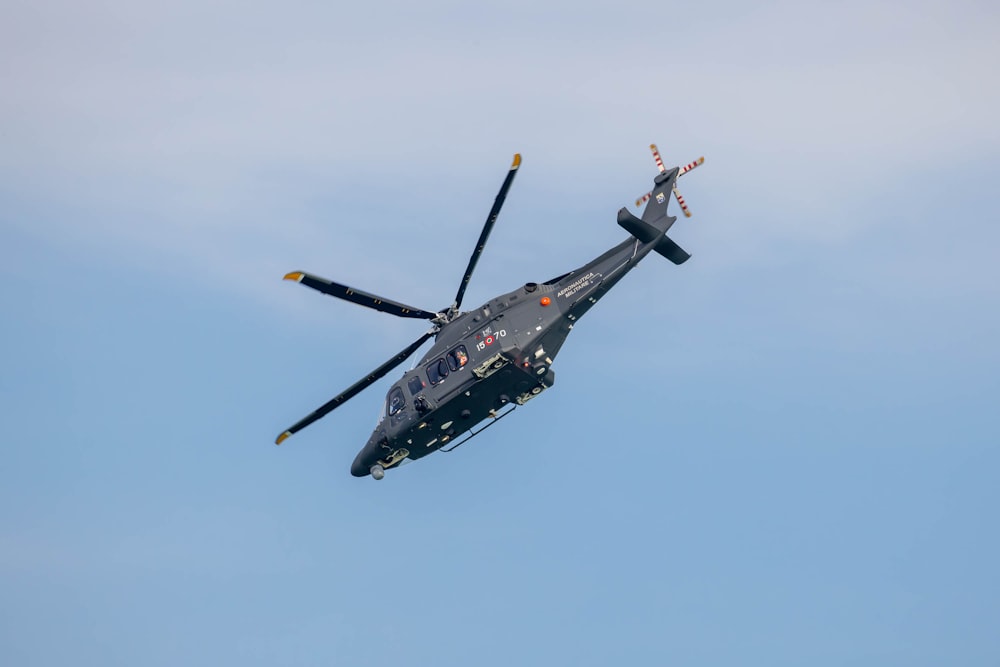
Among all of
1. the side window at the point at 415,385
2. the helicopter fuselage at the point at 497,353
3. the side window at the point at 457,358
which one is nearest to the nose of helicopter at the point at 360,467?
the helicopter fuselage at the point at 497,353

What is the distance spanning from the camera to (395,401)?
62344mm

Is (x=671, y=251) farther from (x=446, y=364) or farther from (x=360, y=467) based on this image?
(x=360, y=467)

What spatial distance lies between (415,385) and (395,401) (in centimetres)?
156

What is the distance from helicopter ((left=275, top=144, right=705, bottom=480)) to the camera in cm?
5934

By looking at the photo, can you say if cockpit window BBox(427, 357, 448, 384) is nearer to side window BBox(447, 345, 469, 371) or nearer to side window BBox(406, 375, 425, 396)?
side window BBox(447, 345, 469, 371)

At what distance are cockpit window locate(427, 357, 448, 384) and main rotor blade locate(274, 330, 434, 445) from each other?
2.00 m

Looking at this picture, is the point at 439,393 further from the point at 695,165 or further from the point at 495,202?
the point at 695,165

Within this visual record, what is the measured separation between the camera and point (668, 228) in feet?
204

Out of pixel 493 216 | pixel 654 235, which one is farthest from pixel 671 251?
pixel 493 216

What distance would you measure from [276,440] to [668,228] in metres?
20.8

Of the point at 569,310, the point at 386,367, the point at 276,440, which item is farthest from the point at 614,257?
the point at 276,440

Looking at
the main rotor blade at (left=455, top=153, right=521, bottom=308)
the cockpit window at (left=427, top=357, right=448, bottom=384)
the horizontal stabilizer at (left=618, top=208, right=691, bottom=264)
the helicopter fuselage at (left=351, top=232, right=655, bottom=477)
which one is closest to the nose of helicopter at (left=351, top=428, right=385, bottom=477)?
the helicopter fuselage at (left=351, top=232, right=655, bottom=477)

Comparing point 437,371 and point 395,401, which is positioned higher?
point 395,401

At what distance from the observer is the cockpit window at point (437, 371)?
60406 millimetres
